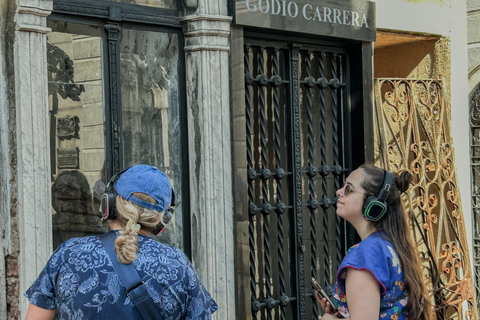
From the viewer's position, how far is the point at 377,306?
3.30 metres

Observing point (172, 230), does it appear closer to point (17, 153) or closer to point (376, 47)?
point (17, 153)

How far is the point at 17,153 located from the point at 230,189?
170 cm

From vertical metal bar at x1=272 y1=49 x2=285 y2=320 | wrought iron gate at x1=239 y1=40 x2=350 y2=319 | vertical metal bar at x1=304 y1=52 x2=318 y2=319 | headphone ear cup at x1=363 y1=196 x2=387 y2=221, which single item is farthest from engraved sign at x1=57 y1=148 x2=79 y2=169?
headphone ear cup at x1=363 y1=196 x2=387 y2=221

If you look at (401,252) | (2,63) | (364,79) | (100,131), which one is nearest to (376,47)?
(364,79)

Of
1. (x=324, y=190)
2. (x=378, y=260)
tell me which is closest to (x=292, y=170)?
(x=324, y=190)

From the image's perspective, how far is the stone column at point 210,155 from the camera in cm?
593

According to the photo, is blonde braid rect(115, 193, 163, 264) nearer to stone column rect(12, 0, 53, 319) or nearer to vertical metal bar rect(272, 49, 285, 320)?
stone column rect(12, 0, 53, 319)

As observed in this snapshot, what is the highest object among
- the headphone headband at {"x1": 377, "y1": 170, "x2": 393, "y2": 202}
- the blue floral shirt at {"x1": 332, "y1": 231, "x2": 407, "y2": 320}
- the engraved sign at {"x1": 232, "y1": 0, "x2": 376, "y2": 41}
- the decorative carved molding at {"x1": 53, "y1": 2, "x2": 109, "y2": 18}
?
the engraved sign at {"x1": 232, "y1": 0, "x2": 376, "y2": 41}

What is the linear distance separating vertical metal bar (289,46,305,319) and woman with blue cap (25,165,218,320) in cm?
363

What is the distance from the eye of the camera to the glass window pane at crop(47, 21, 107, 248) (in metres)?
5.29

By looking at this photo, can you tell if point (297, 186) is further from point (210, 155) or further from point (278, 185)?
point (210, 155)

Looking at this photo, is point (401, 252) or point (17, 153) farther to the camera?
point (17, 153)

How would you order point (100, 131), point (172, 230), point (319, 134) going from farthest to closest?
point (319, 134), point (172, 230), point (100, 131)

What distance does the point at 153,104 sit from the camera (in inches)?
233
